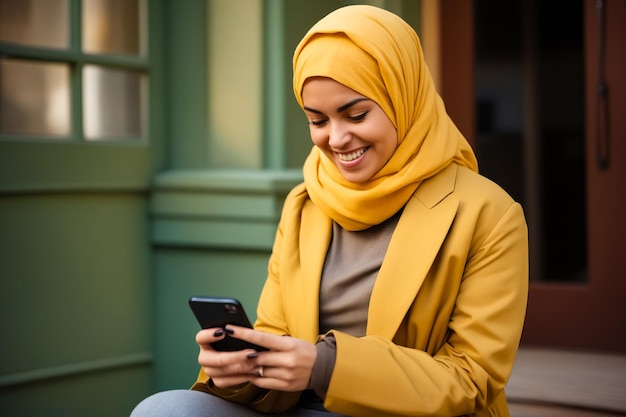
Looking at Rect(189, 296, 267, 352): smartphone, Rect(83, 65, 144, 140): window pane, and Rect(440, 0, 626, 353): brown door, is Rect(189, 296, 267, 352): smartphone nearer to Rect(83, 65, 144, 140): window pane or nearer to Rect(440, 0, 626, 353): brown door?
Rect(83, 65, 144, 140): window pane

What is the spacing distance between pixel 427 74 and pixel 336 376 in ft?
2.34

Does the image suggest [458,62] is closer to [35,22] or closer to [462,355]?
[35,22]

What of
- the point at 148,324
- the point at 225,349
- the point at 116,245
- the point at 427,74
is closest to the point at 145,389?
the point at 148,324

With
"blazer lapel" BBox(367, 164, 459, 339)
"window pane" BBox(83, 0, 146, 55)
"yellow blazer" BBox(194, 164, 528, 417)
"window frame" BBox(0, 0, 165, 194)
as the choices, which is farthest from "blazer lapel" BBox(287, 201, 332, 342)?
"window pane" BBox(83, 0, 146, 55)

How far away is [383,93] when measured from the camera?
184 centimetres

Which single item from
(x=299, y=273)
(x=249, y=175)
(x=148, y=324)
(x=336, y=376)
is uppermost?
(x=249, y=175)

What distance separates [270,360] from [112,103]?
2.00 m

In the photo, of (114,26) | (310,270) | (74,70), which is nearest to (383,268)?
(310,270)

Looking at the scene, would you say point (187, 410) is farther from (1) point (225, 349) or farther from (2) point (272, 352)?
(2) point (272, 352)

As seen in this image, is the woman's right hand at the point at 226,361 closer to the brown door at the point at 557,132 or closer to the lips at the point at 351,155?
the lips at the point at 351,155

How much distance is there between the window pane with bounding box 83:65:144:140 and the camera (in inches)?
131

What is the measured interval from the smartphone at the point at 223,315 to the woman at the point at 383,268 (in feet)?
0.08

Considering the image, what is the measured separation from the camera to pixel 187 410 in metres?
1.83

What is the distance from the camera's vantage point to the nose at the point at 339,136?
184 cm
